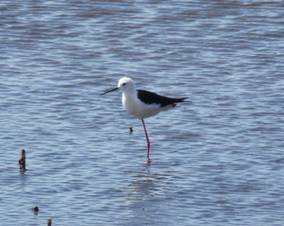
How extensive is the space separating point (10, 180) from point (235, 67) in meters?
5.20

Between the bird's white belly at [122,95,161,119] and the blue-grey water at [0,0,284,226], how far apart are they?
24 centimetres

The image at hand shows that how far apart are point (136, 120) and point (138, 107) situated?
81cm

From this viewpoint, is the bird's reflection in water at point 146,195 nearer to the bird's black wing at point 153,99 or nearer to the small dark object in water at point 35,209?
the small dark object in water at point 35,209

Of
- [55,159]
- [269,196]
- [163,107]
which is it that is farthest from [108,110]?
[269,196]

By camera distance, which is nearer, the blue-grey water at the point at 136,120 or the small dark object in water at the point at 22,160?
the blue-grey water at the point at 136,120

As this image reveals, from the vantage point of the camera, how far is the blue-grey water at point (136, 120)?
10680mm

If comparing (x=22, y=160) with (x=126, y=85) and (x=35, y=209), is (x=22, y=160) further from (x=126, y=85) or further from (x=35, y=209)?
(x=126, y=85)

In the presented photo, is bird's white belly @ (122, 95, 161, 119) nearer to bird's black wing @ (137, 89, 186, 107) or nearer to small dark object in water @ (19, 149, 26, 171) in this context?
bird's black wing @ (137, 89, 186, 107)


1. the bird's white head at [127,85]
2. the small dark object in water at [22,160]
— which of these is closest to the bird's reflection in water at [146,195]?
the small dark object in water at [22,160]

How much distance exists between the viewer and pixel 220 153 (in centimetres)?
1215

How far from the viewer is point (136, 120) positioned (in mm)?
13859

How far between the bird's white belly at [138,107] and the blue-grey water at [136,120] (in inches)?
9.6

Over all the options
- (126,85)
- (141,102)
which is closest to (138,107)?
(141,102)

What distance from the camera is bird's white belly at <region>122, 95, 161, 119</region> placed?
13.1 metres
